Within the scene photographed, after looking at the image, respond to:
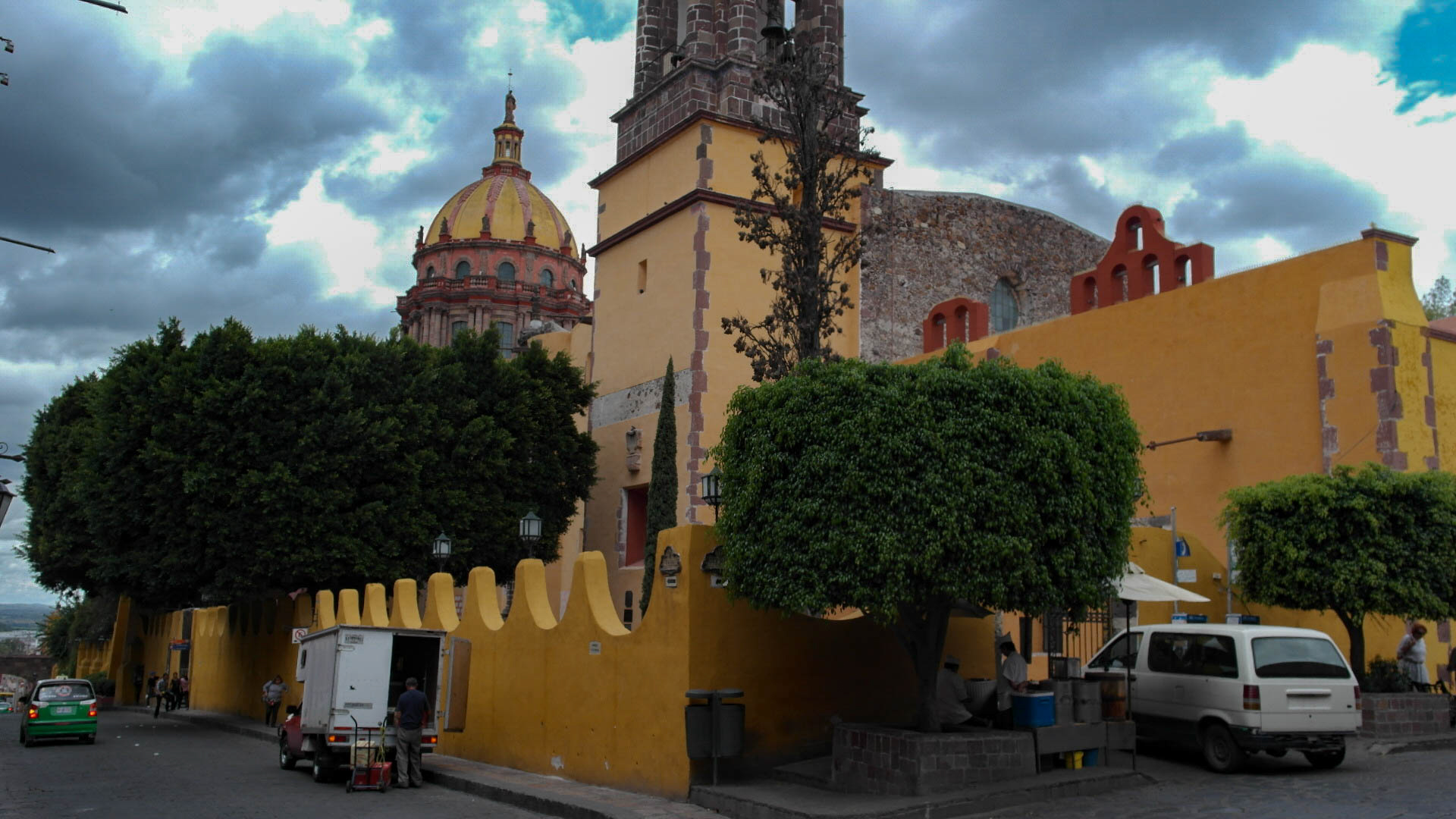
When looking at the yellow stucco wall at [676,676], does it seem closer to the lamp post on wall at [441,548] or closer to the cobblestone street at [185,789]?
the cobblestone street at [185,789]

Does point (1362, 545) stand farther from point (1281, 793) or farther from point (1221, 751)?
point (1281, 793)

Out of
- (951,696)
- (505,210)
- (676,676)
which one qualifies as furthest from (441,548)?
(505,210)

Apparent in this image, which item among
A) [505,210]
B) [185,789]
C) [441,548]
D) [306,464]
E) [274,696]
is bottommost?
[185,789]

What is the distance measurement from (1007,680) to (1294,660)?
280cm

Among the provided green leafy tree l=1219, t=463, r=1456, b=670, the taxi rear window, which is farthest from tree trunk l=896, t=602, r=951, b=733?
the taxi rear window

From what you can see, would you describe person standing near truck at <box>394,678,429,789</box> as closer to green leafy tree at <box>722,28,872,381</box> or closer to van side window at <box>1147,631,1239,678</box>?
green leafy tree at <box>722,28,872,381</box>

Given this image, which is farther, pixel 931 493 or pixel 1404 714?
pixel 1404 714

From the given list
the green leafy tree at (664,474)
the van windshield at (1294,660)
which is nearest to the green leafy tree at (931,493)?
the van windshield at (1294,660)

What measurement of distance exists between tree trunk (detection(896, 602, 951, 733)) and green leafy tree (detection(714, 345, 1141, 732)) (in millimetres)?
17

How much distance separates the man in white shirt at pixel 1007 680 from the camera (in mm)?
11742

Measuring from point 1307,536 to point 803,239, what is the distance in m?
7.39

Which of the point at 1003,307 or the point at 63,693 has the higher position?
the point at 1003,307

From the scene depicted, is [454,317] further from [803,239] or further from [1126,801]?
[1126,801]

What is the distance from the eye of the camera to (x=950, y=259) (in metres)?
27.3
